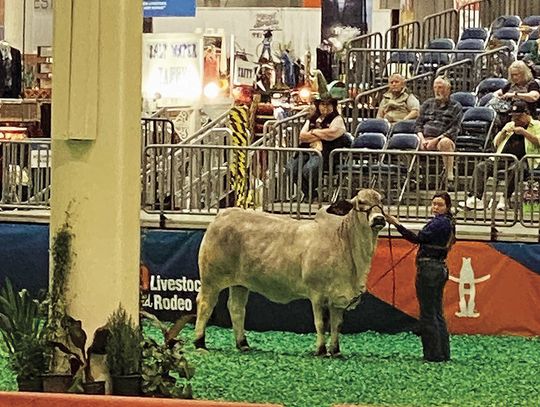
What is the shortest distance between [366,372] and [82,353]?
11.6 ft

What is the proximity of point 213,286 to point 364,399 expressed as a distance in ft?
9.21

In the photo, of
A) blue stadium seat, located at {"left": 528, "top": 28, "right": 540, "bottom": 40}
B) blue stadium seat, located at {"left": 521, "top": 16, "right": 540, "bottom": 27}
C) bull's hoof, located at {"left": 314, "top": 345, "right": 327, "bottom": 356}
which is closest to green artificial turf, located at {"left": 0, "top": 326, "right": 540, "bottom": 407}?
bull's hoof, located at {"left": 314, "top": 345, "right": 327, "bottom": 356}

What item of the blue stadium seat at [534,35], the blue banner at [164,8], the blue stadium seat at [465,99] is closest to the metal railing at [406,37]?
the blue stadium seat at [534,35]

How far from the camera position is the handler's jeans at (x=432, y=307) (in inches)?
553

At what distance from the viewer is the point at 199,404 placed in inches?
381

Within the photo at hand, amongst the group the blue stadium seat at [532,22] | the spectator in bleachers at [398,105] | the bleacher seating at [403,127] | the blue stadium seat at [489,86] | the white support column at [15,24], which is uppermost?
the white support column at [15,24]

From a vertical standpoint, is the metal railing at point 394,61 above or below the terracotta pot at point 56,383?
above

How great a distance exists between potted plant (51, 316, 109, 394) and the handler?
395 cm

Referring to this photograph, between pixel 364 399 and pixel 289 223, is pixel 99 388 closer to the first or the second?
pixel 364 399

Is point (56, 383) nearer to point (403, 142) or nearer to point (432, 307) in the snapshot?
point (432, 307)

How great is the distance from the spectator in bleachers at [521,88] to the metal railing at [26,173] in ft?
18.2

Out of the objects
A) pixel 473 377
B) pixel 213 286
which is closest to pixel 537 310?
pixel 473 377

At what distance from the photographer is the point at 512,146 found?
16.3 metres

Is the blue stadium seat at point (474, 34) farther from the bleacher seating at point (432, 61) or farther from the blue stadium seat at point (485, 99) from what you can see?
the blue stadium seat at point (485, 99)
